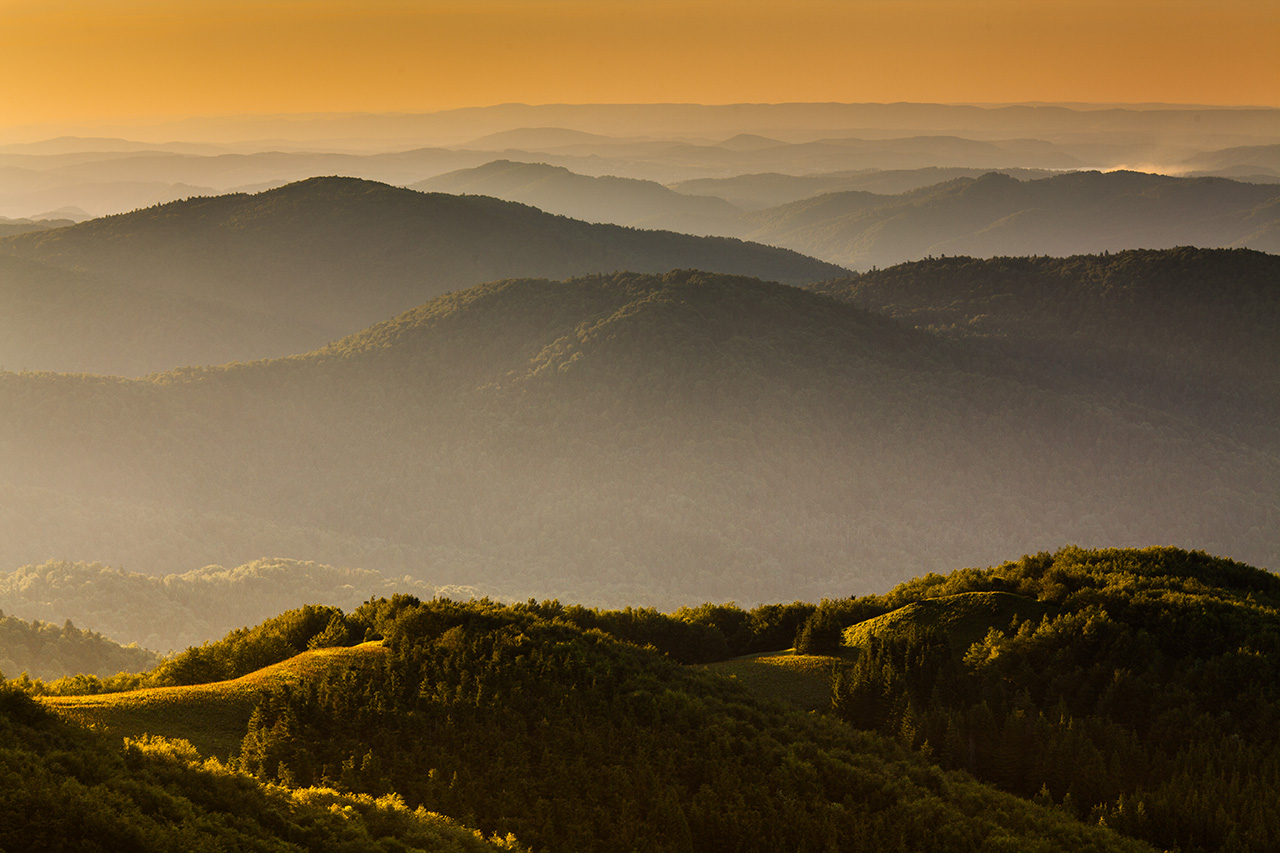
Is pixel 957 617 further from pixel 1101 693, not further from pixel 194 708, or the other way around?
pixel 194 708

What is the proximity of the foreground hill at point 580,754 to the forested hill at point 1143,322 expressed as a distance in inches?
6177

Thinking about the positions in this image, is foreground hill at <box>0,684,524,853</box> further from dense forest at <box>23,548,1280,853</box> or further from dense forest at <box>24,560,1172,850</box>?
dense forest at <box>23,548,1280,853</box>

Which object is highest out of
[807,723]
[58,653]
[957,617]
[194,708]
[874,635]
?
[957,617]

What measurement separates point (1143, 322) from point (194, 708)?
194129mm

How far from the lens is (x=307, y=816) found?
49.7 feet

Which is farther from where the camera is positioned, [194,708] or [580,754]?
[580,754]

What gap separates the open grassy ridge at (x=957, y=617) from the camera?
30500mm

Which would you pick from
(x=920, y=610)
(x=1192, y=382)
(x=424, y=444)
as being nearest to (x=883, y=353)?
(x=1192, y=382)

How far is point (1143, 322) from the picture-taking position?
18062cm

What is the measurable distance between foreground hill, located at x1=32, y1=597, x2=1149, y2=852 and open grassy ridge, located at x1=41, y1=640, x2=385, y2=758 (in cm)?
6

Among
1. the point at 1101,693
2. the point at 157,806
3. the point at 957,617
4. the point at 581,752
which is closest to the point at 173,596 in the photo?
the point at 957,617

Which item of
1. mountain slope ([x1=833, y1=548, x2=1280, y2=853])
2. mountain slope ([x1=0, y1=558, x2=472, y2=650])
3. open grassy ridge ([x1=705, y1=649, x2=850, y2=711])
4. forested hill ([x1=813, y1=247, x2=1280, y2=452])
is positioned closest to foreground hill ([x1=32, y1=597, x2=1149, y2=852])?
mountain slope ([x1=833, y1=548, x2=1280, y2=853])

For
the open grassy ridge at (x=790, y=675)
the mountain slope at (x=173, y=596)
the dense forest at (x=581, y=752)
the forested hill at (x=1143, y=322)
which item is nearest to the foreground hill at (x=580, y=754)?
the dense forest at (x=581, y=752)

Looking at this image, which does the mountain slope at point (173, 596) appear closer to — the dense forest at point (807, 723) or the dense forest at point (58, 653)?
the dense forest at point (58, 653)
